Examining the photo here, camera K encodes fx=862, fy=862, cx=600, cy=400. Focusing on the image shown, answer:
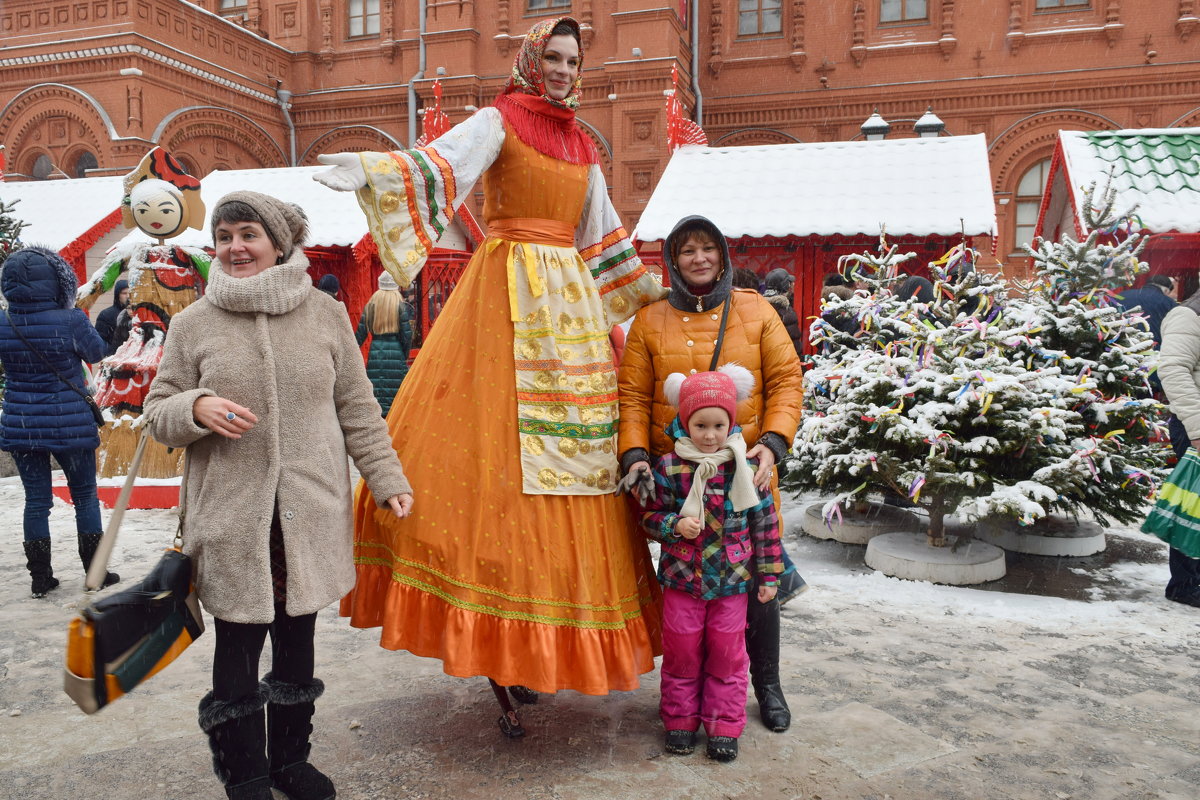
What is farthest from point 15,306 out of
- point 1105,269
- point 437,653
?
point 1105,269

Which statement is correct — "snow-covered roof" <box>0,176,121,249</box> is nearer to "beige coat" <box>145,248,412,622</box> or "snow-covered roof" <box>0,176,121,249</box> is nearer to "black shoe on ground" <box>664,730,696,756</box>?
"beige coat" <box>145,248,412,622</box>

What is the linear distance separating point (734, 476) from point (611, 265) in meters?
0.96

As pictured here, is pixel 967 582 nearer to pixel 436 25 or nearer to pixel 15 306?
pixel 15 306

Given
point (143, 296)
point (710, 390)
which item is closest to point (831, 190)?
point (143, 296)

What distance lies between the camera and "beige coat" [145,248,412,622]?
7.31 feet

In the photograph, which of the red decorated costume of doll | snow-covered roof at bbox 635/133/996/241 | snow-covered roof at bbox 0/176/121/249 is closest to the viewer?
the red decorated costume of doll

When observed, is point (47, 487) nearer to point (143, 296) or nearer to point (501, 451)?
point (143, 296)

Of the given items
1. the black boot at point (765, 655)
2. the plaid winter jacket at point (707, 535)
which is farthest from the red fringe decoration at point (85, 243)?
the black boot at point (765, 655)

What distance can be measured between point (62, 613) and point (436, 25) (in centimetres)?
1562

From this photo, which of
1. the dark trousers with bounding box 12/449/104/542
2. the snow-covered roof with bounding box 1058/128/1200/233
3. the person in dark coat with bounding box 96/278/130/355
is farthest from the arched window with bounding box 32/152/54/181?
the snow-covered roof with bounding box 1058/128/1200/233

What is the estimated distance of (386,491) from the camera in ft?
8.05

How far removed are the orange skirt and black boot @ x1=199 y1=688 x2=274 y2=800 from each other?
0.42 meters

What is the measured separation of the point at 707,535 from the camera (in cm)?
277

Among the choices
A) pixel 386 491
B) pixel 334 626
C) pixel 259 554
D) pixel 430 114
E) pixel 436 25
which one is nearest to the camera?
pixel 259 554
